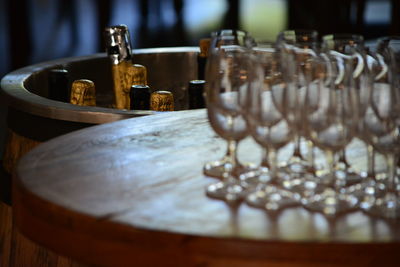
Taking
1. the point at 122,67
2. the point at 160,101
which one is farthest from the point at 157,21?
the point at 160,101

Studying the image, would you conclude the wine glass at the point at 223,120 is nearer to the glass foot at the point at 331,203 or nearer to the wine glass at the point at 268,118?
the wine glass at the point at 268,118

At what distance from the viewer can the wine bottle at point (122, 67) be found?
328 cm

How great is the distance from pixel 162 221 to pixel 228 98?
305 mm

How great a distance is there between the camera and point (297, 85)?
1477 millimetres

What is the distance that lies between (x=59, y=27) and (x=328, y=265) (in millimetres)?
9610

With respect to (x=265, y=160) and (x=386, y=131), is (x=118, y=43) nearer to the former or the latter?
(x=265, y=160)

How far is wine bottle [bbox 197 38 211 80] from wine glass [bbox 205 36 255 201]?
203 centimetres

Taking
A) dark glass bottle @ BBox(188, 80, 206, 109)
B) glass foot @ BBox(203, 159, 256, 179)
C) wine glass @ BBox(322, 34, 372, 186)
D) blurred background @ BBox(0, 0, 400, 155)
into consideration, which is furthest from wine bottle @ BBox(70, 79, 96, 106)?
blurred background @ BBox(0, 0, 400, 155)

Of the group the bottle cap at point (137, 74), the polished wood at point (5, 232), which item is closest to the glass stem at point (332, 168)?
the polished wood at point (5, 232)

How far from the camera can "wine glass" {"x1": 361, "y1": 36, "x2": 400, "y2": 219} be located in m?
1.42

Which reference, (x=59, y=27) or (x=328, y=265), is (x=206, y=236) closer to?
(x=328, y=265)

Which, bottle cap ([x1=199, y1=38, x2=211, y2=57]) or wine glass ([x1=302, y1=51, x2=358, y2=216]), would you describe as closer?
wine glass ([x1=302, y1=51, x2=358, y2=216])

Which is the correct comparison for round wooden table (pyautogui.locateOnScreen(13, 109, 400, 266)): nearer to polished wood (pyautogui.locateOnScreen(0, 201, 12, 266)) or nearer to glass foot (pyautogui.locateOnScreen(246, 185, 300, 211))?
glass foot (pyautogui.locateOnScreen(246, 185, 300, 211))

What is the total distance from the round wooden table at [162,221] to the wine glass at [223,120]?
0.13 ft
